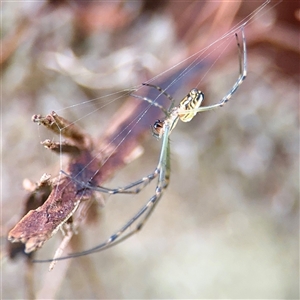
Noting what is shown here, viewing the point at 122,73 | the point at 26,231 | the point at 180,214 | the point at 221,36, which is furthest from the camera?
the point at 180,214

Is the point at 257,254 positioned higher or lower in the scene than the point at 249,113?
lower

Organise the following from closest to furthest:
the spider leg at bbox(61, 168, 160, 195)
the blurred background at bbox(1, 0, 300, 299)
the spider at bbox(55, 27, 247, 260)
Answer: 1. the spider leg at bbox(61, 168, 160, 195)
2. the spider at bbox(55, 27, 247, 260)
3. the blurred background at bbox(1, 0, 300, 299)

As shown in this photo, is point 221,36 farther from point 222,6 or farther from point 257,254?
point 257,254

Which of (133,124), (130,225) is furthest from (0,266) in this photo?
(133,124)

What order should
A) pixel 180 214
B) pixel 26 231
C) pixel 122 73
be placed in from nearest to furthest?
pixel 26 231 < pixel 122 73 < pixel 180 214

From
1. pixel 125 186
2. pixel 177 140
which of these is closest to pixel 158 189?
pixel 125 186

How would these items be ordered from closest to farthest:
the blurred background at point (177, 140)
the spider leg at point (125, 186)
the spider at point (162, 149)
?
the spider leg at point (125, 186)
the spider at point (162, 149)
the blurred background at point (177, 140)

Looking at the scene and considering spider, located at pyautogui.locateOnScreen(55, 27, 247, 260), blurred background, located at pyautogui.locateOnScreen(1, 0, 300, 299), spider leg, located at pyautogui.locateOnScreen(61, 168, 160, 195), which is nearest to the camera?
spider leg, located at pyautogui.locateOnScreen(61, 168, 160, 195)

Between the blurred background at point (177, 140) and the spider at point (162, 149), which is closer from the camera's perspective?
the spider at point (162, 149)

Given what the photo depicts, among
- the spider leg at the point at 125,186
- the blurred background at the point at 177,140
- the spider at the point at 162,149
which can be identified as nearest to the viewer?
the spider leg at the point at 125,186
